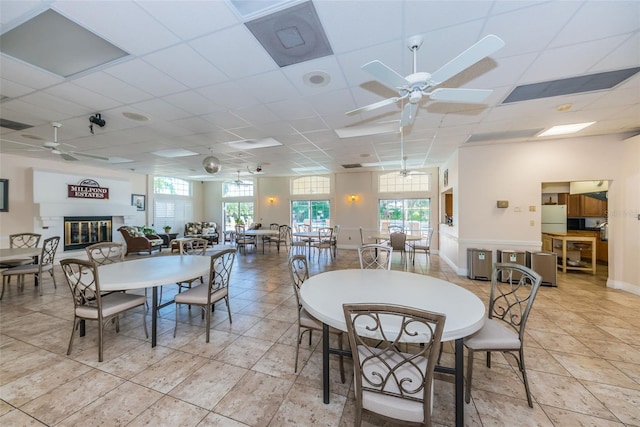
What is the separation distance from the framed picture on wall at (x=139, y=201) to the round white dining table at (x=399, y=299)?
9.31 m

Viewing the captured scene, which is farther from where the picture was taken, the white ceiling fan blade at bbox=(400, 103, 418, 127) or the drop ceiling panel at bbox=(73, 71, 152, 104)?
the drop ceiling panel at bbox=(73, 71, 152, 104)

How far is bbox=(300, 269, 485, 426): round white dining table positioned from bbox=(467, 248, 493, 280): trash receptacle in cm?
334

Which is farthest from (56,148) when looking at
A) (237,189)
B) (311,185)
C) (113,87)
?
(311,185)

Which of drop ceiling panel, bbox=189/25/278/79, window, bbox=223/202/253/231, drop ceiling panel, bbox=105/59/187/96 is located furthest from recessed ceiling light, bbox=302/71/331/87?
window, bbox=223/202/253/231

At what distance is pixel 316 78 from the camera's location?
2.56 meters

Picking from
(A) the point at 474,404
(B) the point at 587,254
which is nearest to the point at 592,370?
(A) the point at 474,404

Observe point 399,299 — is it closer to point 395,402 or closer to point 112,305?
point 395,402

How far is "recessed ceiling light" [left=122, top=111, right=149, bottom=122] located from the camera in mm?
3489

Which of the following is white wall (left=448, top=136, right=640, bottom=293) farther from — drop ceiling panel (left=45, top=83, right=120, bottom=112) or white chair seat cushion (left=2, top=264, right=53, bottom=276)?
white chair seat cushion (left=2, top=264, right=53, bottom=276)

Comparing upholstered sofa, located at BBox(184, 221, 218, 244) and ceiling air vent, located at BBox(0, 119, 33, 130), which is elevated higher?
ceiling air vent, located at BBox(0, 119, 33, 130)

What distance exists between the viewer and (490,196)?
16.3ft

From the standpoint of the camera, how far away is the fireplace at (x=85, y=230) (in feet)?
22.4

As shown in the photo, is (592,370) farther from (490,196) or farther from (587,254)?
(587,254)

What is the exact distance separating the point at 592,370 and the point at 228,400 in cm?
313
